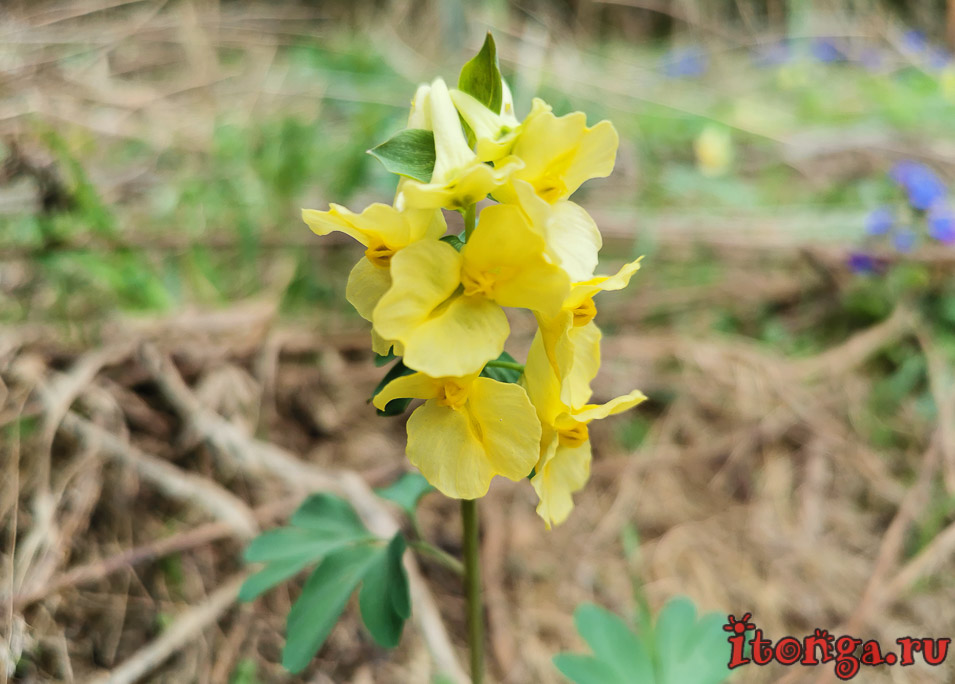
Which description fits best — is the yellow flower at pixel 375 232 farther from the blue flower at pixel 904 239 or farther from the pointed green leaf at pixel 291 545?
the blue flower at pixel 904 239

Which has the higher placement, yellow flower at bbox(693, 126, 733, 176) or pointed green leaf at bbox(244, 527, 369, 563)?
pointed green leaf at bbox(244, 527, 369, 563)

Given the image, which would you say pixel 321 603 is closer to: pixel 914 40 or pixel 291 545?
pixel 291 545

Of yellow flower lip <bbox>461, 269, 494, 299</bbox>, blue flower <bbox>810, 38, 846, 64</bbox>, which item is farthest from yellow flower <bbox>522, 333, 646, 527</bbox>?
blue flower <bbox>810, 38, 846, 64</bbox>

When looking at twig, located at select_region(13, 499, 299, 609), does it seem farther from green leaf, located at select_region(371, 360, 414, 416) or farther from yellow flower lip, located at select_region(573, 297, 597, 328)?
yellow flower lip, located at select_region(573, 297, 597, 328)

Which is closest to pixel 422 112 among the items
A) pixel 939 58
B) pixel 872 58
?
pixel 872 58

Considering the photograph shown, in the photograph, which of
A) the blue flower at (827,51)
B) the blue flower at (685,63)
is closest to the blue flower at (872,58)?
the blue flower at (827,51)

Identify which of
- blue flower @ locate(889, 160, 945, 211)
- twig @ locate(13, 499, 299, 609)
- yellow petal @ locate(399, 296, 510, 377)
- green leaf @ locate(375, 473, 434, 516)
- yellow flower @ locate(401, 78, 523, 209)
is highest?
yellow flower @ locate(401, 78, 523, 209)
